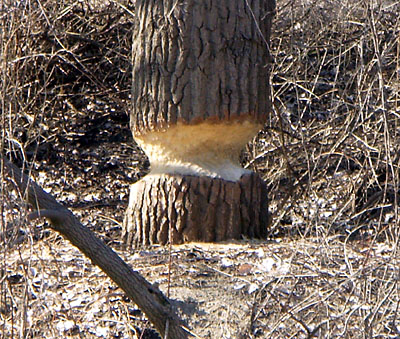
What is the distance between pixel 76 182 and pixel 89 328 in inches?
103

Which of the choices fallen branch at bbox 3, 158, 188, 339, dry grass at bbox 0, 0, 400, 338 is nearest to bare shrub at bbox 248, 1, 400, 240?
dry grass at bbox 0, 0, 400, 338

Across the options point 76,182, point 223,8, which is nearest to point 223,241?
point 223,8

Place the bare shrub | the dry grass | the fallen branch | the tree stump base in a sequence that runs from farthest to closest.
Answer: the bare shrub, the tree stump base, the dry grass, the fallen branch

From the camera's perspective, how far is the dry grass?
353cm

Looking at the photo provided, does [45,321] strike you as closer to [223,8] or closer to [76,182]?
[223,8]

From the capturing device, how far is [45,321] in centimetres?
308

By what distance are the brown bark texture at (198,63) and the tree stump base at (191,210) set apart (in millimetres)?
351

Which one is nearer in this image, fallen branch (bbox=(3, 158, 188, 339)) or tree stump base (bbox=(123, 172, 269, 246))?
fallen branch (bbox=(3, 158, 188, 339))

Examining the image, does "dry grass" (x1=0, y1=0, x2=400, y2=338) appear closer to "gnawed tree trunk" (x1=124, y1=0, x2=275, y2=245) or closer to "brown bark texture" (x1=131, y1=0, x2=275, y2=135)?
"gnawed tree trunk" (x1=124, y1=0, x2=275, y2=245)

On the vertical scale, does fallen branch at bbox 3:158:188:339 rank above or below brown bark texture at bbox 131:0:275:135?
below

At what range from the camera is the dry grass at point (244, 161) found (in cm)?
353

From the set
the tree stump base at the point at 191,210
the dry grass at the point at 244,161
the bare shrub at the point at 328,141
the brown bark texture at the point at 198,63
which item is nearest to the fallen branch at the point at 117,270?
the dry grass at the point at 244,161

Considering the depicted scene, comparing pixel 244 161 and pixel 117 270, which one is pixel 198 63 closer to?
pixel 117 270

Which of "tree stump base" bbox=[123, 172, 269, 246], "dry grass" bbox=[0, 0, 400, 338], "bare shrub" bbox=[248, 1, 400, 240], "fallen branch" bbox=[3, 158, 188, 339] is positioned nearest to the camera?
"fallen branch" bbox=[3, 158, 188, 339]
